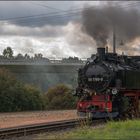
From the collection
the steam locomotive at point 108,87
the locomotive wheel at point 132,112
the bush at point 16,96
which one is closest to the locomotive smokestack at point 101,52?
the steam locomotive at point 108,87

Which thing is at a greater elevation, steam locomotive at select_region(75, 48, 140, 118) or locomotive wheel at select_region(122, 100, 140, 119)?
steam locomotive at select_region(75, 48, 140, 118)

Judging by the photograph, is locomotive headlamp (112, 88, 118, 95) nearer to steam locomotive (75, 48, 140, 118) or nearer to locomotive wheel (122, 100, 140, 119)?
steam locomotive (75, 48, 140, 118)

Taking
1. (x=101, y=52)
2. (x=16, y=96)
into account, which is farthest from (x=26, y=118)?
(x=16, y=96)

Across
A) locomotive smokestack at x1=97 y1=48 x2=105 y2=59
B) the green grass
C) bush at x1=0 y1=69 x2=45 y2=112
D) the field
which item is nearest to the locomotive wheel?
locomotive smokestack at x1=97 y1=48 x2=105 y2=59

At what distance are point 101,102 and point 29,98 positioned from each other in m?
17.4

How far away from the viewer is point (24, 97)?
1587 inches

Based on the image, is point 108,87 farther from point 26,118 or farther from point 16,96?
point 16,96

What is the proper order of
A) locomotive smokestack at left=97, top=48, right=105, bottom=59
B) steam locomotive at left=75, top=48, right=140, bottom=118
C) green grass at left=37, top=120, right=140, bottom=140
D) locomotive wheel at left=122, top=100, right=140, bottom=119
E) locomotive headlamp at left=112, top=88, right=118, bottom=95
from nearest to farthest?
green grass at left=37, top=120, right=140, bottom=140
locomotive headlamp at left=112, top=88, right=118, bottom=95
steam locomotive at left=75, top=48, right=140, bottom=118
locomotive wheel at left=122, top=100, right=140, bottom=119
locomotive smokestack at left=97, top=48, right=105, bottom=59

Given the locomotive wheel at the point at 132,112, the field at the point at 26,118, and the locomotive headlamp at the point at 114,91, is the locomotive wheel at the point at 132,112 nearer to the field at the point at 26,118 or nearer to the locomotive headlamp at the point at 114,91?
the locomotive headlamp at the point at 114,91

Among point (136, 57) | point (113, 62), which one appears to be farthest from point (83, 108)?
point (136, 57)

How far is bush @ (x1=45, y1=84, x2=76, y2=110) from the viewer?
147 ft

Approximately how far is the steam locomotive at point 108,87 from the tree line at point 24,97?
1405cm

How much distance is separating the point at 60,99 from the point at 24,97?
18.2ft

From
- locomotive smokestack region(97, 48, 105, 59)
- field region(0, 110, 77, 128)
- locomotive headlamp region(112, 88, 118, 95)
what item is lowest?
field region(0, 110, 77, 128)
